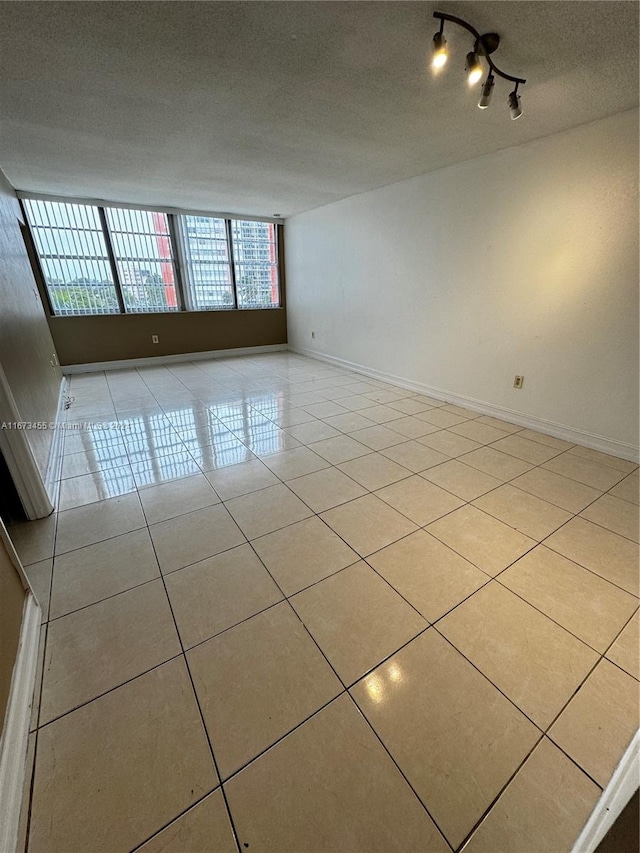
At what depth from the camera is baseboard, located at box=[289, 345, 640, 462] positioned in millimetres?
2693

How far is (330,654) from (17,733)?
37.2 inches

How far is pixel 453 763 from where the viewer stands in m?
0.98

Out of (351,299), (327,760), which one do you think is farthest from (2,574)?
(351,299)

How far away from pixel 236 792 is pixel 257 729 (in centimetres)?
14

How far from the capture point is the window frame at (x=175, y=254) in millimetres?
4461

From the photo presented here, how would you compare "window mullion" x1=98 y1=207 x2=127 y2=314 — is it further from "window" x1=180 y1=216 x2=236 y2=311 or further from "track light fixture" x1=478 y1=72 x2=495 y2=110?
"track light fixture" x1=478 y1=72 x2=495 y2=110

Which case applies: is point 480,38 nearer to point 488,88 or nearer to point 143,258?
point 488,88

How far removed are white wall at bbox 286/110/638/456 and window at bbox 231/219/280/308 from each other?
1.83 m

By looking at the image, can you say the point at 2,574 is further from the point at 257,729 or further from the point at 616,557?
the point at 616,557

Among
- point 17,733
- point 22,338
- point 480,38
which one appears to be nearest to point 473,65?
point 480,38

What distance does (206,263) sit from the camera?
5.65m

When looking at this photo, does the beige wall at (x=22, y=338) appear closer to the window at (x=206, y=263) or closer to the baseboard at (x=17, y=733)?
the baseboard at (x=17, y=733)

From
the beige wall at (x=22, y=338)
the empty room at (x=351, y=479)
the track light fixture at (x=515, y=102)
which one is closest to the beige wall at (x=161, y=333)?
the beige wall at (x=22, y=338)

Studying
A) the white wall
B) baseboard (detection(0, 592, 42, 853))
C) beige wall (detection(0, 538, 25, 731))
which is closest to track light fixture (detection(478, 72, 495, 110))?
the white wall
